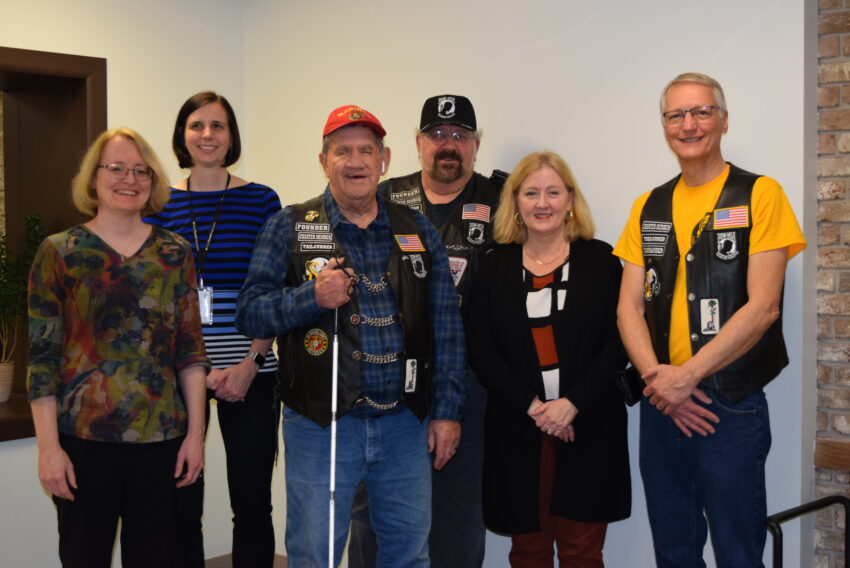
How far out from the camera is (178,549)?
270 centimetres

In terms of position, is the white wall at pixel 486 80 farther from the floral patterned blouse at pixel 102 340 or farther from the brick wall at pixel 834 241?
the floral patterned blouse at pixel 102 340

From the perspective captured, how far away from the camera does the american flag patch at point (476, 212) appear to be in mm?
2926

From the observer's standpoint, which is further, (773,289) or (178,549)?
(178,549)

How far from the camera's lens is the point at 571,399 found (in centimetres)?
246

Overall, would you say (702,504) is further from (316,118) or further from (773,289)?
(316,118)

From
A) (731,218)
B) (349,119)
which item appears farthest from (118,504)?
(731,218)

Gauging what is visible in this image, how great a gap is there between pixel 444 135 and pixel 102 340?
4.70ft

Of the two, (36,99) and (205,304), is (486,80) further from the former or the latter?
(36,99)

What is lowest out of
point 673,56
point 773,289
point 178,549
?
point 178,549

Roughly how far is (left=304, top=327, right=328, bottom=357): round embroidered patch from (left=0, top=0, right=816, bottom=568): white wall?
1324mm

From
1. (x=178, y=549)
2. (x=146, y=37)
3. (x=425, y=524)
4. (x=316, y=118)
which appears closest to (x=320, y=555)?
(x=425, y=524)

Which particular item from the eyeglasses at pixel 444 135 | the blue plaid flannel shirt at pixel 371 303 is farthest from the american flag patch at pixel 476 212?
the blue plaid flannel shirt at pixel 371 303

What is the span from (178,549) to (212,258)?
97cm

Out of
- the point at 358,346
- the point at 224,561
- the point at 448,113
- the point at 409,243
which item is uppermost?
the point at 448,113
